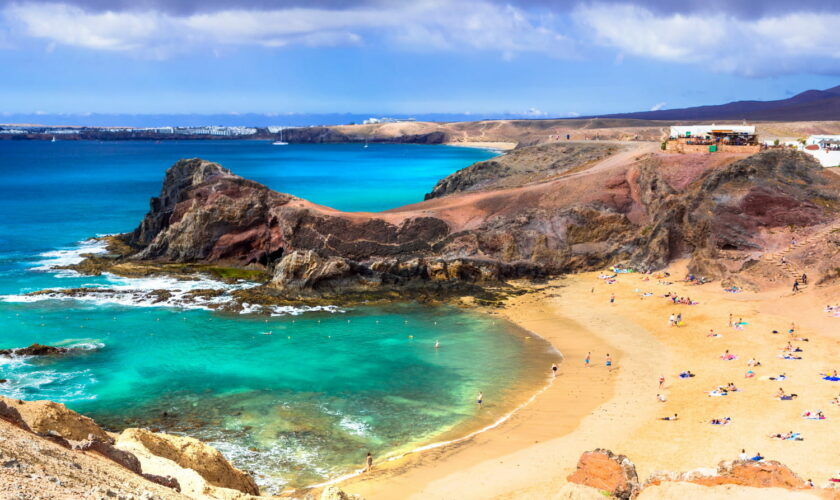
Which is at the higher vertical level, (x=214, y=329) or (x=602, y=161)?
(x=602, y=161)

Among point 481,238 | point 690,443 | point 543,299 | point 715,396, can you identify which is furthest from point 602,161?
point 690,443

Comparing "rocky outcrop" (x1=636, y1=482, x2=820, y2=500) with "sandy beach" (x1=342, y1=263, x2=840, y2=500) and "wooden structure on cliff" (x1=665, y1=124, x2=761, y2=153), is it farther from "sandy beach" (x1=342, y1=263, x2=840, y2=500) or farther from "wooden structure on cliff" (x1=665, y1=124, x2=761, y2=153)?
"wooden structure on cliff" (x1=665, y1=124, x2=761, y2=153)

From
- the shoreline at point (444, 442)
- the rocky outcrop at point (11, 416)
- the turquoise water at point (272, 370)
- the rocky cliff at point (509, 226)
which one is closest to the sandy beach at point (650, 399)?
the shoreline at point (444, 442)

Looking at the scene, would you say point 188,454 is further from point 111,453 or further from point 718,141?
point 718,141

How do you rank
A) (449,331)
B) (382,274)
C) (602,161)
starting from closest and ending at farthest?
(449,331)
(382,274)
(602,161)

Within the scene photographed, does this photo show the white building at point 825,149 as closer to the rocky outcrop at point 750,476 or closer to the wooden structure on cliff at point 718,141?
the wooden structure on cliff at point 718,141

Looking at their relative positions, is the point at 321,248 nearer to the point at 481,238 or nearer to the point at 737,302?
the point at 481,238

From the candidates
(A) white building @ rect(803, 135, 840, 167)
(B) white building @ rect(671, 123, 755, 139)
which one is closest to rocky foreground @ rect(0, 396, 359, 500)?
(A) white building @ rect(803, 135, 840, 167)
